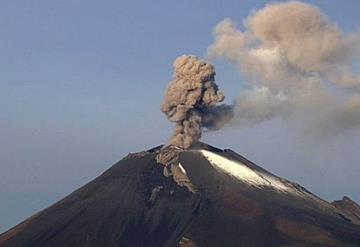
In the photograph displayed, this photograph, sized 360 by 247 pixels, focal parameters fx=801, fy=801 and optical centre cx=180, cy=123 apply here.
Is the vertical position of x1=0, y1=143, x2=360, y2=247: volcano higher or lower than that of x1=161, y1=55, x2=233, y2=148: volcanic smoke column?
lower

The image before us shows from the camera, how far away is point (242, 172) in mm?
113500

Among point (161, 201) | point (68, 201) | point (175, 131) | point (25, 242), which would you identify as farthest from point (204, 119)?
point (25, 242)

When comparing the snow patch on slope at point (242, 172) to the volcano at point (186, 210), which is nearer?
the volcano at point (186, 210)

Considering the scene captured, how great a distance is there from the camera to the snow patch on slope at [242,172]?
365 feet

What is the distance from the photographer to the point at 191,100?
10638cm

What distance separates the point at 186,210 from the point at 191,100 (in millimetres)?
15377

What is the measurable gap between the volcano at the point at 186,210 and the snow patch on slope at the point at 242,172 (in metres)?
0.20

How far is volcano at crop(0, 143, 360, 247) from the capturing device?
91.9m

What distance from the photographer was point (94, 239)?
301ft

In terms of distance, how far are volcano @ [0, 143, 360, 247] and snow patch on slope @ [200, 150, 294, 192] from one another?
8.0 inches

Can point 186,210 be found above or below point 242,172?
below

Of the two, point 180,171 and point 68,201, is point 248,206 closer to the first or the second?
point 180,171

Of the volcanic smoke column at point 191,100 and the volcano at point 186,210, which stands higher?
the volcanic smoke column at point 191,100

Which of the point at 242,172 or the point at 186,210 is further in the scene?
the point at 242,172
